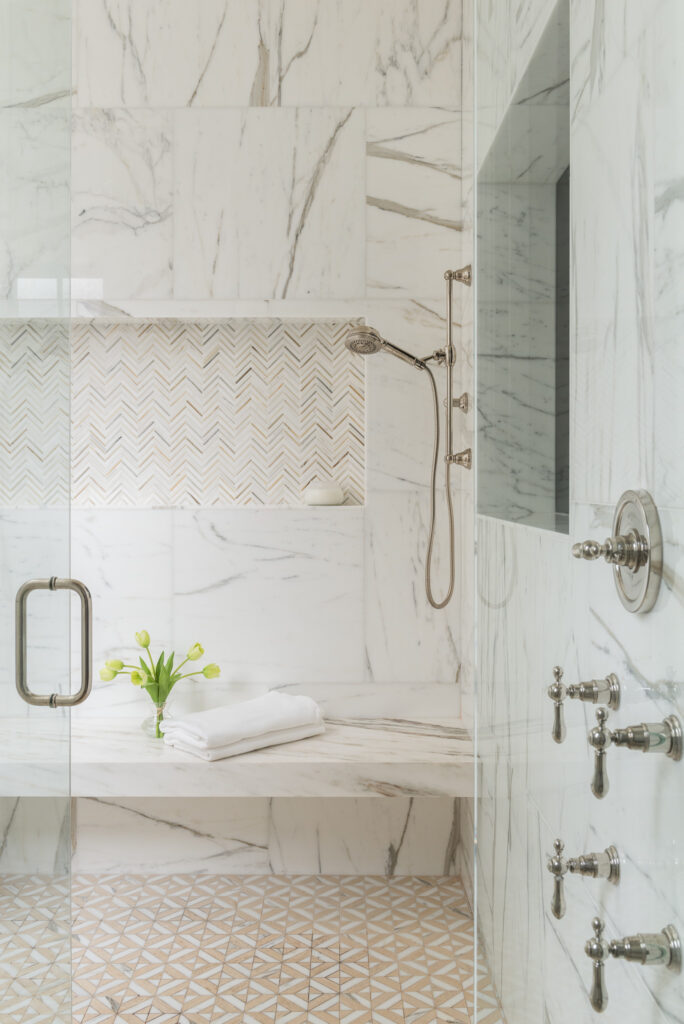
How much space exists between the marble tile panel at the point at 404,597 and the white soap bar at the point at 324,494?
0.39 feet

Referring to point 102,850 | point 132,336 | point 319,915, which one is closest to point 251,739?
point 319,915

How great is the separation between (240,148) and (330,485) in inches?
42.3

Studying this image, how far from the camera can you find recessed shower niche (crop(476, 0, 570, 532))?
47.3 inches

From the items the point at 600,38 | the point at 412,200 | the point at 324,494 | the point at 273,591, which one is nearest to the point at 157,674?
the point at 273,591

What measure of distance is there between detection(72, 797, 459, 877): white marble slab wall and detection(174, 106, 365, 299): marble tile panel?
158cm

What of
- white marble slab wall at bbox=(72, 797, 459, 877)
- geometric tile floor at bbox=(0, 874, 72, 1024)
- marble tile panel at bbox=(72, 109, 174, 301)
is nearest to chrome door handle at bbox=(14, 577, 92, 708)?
geometric tile floor at bbox=(0, 874, 72, 1024)

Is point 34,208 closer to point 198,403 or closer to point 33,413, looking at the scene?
point 33,413

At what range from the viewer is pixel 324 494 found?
9.21ft

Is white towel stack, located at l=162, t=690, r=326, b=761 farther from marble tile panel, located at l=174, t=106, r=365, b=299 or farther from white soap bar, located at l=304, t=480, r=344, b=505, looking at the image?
A: marble tile panel, located at l=174, t=106, r=365, b=299

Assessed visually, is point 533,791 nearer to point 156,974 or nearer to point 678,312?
point 678,312

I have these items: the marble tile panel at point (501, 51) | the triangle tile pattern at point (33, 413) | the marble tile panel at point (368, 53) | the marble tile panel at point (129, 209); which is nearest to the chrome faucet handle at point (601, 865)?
the triangle tile pattern at point (33, 413)

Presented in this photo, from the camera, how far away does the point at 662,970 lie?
78cm

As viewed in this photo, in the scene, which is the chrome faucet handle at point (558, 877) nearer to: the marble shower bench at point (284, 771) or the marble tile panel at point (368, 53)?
the marble shower bench at point (284, 771)

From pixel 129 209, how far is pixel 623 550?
2.35 meters
